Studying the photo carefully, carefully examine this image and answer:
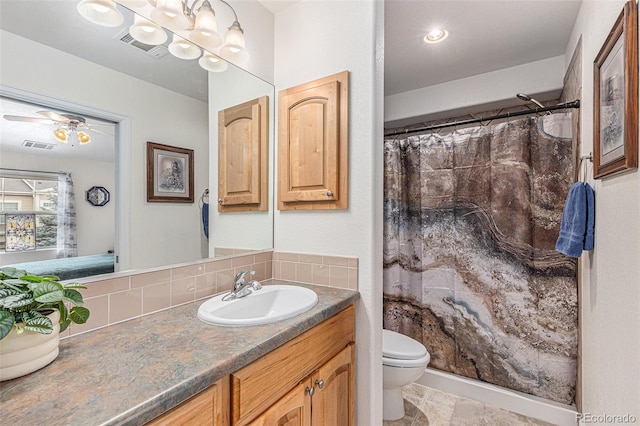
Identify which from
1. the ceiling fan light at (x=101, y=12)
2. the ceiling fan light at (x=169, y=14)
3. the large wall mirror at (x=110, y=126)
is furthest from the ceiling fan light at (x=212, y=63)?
the ceiling fan light at (x=101, y=12)

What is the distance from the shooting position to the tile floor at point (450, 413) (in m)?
1.79

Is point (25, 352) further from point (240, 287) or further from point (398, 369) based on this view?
point (398, 369)

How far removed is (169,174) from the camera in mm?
1260

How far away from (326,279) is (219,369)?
802 millimetres

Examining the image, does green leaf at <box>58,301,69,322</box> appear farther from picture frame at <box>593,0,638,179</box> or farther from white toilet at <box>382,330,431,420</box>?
picture frame at <box>593,0,638,179</box>

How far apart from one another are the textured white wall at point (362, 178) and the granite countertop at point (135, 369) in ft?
1.45

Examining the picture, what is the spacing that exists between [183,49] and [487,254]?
2.13 meters

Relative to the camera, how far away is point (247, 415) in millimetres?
792

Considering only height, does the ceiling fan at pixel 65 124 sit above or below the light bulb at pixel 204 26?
below

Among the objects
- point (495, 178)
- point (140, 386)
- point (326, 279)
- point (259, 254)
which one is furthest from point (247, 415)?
point (495, 178)

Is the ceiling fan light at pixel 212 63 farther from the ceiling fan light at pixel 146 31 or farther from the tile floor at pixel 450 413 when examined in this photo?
the tile floor at pixel 450 413

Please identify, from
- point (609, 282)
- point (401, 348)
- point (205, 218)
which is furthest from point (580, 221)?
point (205, 218)

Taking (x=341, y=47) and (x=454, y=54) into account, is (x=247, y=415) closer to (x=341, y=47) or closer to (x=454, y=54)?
(x=341, y=47)

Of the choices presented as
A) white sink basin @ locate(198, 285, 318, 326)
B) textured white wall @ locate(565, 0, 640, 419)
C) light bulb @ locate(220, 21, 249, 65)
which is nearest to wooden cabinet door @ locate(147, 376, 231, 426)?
white sink basin @ locate(198, 285, 318, 326)
